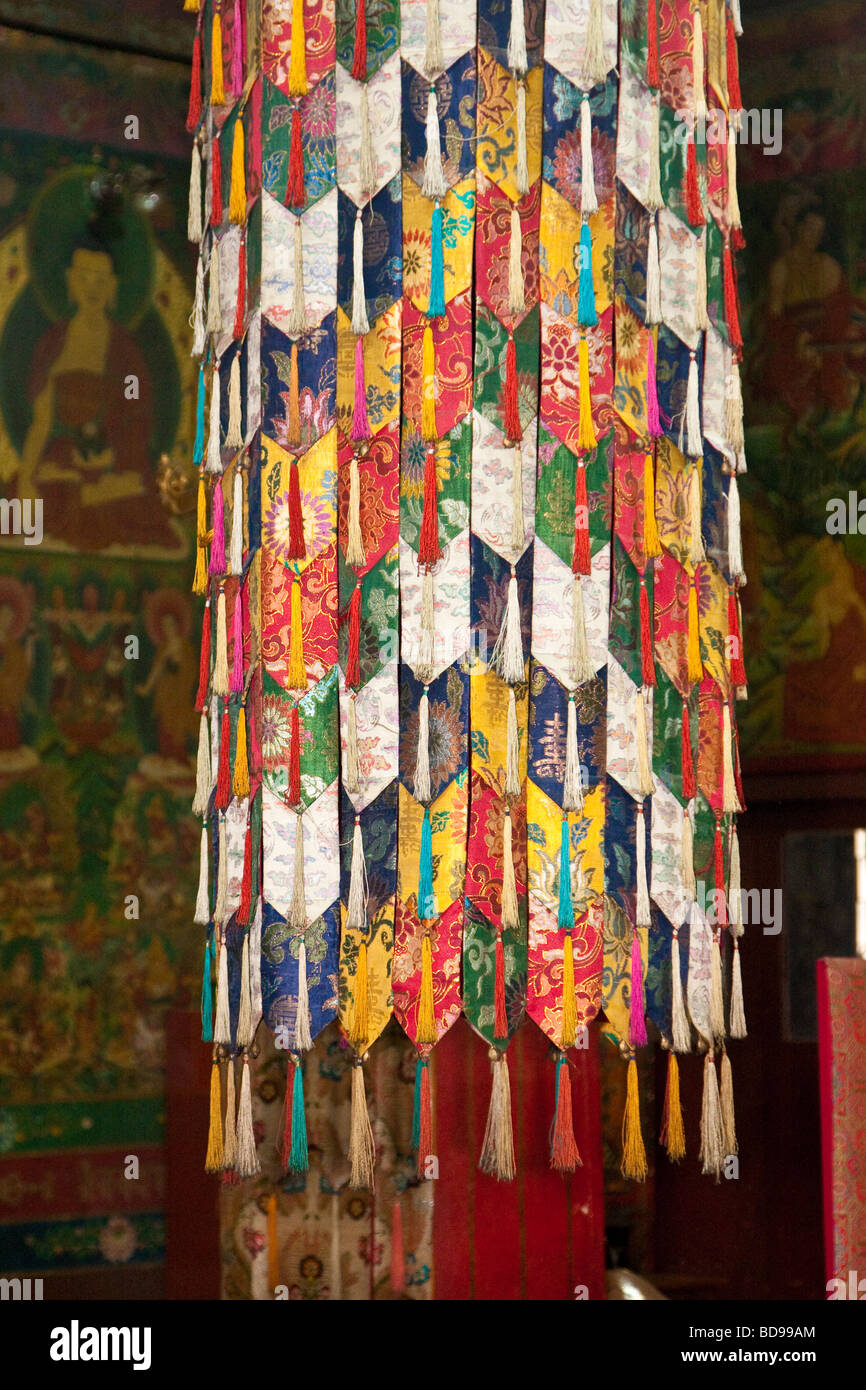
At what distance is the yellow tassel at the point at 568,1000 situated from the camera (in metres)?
1.89

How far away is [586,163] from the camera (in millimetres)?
1930

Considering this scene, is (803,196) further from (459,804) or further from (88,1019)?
(88,1019)

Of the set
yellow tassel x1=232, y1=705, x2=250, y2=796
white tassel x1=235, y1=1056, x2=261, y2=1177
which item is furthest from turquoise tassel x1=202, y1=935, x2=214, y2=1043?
yellow tassel x1=232, y1=705, x2=250, y2=796

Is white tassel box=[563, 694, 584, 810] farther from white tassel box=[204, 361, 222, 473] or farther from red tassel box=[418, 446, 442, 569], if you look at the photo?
white tassel box=[204, 361, 222, 473]

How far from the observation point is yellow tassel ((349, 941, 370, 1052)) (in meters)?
1.85

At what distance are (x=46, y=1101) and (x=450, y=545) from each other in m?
1.15

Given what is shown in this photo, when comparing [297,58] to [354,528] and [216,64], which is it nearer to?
[216,64]

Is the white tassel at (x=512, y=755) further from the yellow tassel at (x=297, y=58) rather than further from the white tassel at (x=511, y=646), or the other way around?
the yellow tassel at (x=297, y=58)

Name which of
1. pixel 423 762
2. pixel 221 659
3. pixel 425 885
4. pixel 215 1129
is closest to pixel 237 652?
pixel 221 659

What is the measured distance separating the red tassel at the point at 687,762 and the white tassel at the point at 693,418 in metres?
0.35

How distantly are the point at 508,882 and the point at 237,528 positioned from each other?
59cm

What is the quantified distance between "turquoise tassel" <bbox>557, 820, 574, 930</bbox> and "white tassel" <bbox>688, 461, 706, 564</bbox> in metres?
0.42

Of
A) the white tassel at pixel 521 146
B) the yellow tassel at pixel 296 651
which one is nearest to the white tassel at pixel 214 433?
the yellow tassel at pixel 296 651
